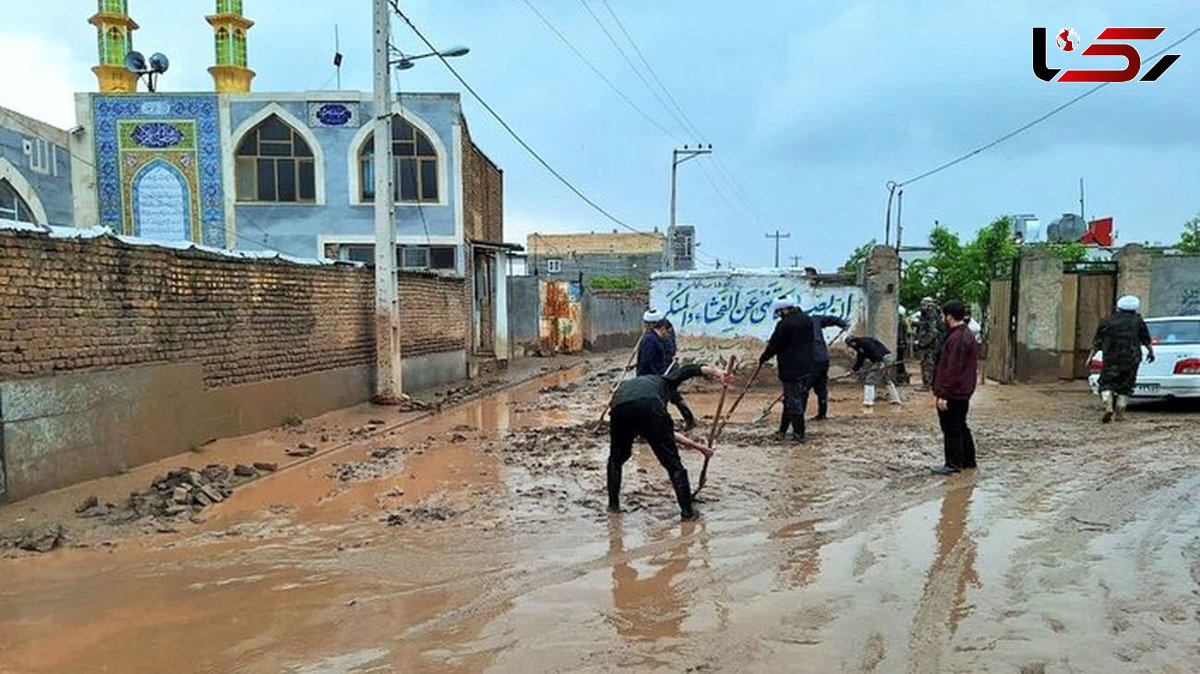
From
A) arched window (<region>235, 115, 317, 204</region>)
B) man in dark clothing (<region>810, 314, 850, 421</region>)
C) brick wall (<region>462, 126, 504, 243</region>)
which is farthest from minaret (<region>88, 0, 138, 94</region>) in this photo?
man in dark clothing (<region>810, 314, 850, 421</region>)

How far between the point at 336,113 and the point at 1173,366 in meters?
18.0

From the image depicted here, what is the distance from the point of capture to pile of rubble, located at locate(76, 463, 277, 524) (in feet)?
20.8

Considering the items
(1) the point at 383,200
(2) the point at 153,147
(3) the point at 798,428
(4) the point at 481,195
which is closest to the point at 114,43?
(2) the point at 153,147

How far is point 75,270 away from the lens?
23.9 ft

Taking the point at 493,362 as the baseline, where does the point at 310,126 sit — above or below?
above

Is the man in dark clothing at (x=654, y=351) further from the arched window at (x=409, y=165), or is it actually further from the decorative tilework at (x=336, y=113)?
the decorative tilework at (x=336, y=113)

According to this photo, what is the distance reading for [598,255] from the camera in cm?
5869

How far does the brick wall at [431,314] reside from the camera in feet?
50.0

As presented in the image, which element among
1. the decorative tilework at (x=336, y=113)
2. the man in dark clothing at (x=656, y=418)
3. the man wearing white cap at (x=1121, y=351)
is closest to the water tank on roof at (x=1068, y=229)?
the man wearing white cap at (x=1121, y=351)

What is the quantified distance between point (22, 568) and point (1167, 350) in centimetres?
1233

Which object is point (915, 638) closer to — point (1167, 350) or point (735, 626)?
point (735, 626)

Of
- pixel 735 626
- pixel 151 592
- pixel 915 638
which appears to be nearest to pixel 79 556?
pixel 151 592

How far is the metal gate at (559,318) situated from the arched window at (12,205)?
15102 millimetres

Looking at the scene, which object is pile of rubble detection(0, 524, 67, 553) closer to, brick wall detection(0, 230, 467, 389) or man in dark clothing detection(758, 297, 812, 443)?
brick wall detection(0, 230, 467, 389)
